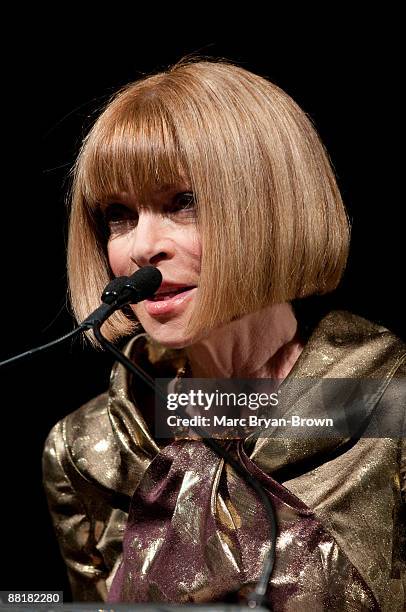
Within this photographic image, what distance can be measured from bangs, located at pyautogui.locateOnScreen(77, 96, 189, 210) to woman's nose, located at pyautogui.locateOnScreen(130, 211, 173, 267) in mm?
27

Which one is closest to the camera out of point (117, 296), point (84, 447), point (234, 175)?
point (117, 296)

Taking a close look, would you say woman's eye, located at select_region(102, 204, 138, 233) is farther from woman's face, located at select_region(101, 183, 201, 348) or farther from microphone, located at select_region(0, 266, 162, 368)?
microphone, located at select_region(0, 266, 162, 368)

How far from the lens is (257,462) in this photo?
1010 millimetres

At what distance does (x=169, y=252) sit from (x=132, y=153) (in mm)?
123

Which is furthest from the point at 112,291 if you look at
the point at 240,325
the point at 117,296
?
the point at 240,325

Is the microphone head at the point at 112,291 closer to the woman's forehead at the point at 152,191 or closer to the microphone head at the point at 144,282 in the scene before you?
the microphone head at the point at 144,282

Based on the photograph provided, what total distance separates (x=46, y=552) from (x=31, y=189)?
2.01 ft

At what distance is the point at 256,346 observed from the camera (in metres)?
1.10

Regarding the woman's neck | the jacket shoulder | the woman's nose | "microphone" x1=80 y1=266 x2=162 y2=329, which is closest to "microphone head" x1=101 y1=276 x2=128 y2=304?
"microphone" x1=80 y1=266 x2=162 y2=329

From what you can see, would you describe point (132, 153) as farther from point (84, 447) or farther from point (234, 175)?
point (84, 447)

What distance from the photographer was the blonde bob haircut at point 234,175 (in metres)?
0.98

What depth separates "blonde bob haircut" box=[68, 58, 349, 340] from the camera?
0.98m

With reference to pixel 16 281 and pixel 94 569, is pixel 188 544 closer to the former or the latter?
pixel 94 569

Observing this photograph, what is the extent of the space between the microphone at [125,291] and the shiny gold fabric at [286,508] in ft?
0.73
